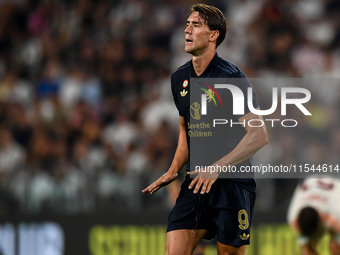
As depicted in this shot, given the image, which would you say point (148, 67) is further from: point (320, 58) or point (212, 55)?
point (212, 55)

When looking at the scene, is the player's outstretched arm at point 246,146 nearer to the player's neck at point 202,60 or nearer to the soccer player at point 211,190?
the soccer player at point 211,190

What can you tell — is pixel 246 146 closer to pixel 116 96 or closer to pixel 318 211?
pixel 318 211

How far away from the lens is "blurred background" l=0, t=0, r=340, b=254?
7355 millimetres

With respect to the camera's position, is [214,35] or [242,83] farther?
[214,35]

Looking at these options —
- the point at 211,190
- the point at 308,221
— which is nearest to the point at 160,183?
the point at 211,190

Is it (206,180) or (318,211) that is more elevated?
(206,180)

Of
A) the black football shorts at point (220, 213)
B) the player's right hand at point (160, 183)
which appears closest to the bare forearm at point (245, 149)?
the black football shorts at point (220, 213)

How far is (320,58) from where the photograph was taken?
8805 millimetres

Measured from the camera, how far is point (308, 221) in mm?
5852

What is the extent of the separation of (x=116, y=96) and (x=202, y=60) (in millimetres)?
5529

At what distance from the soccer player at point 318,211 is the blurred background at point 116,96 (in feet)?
2.40

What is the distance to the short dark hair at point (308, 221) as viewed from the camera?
228 inches

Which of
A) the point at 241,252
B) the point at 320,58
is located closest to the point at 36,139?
the point at 320,58

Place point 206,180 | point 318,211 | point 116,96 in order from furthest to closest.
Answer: point 116,96, point 318,211, point 206,180
